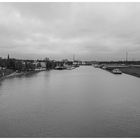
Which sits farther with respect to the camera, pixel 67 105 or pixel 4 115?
pixel 67 105

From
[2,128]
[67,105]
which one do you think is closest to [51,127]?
[2,128]

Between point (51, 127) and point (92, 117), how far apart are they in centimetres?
200

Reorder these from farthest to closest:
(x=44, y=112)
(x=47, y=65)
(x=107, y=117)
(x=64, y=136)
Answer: (x=47, y=65)
(x=44, y=112)
(x=107, y=117)
(x=64, y=136)

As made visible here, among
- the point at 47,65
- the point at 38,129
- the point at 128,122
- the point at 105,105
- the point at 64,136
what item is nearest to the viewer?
A: the point at 64,136

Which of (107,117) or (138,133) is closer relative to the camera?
(138,133)

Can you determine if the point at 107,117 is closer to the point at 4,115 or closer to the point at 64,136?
the point at 64,136

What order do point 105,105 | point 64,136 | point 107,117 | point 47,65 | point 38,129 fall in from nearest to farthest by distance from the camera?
point 64,136 → point 38,129 → point 107,117 → point 105,105 → point 47,65

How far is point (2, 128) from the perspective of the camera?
279 inches

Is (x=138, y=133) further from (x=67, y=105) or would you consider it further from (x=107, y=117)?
(x=67, y=105)

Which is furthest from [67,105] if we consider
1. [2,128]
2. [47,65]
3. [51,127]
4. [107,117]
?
[47,65]

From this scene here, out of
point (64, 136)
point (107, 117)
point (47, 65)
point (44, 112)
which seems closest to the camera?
point (64, 136)

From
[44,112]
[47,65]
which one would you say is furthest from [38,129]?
[47,65]

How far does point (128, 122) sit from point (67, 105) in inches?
151

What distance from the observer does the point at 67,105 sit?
1077 cm
